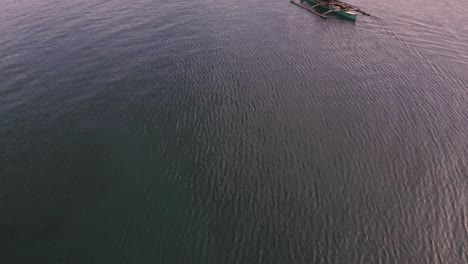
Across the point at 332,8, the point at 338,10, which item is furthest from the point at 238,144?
the point at 332,8

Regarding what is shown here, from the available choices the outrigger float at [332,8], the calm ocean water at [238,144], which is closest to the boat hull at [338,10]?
the outrigger float at [332,8]

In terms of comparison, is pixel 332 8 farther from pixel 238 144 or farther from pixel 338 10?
pixel 238 144

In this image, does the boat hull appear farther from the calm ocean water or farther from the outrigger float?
the calm ocean water

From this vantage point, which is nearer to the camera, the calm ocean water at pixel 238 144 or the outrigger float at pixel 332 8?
the calm ocean water at pixel 238 144

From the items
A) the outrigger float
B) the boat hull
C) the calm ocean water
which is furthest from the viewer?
the outrigger float

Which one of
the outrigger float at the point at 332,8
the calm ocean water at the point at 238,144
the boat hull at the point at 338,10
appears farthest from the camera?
the outrigger float at the point at 332,8

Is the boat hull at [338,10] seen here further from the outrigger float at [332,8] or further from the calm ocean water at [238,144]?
the calm ocean water at [238,144]

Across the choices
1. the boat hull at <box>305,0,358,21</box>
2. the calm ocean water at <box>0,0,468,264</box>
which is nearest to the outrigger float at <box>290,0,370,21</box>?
the boat hull at <box>305,0,358,21</box>
